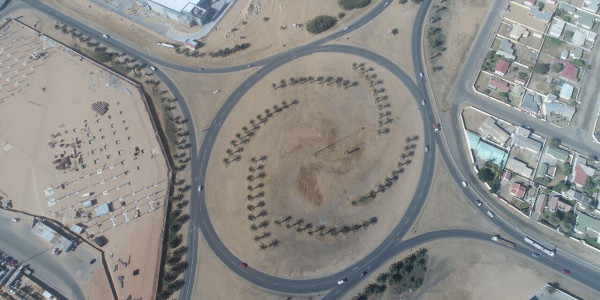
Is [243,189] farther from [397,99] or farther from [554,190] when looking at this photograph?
[554,190]

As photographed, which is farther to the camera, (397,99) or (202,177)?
(397,99)

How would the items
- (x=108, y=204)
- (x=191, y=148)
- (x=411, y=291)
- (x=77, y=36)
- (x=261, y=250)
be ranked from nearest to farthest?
1. (x=411, y=291)
2. (x=261, y=250)
3. (x=108, y=204)
4. (x=191, y=148)
5. (x=77, y=36)

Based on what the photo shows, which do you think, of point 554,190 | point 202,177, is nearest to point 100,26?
point 202,177

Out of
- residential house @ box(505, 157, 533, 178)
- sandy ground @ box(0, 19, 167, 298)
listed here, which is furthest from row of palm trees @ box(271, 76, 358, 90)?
residential house @ box(505, 157, 533, 178)

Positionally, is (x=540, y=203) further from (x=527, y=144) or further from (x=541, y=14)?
(x=541, y=14)

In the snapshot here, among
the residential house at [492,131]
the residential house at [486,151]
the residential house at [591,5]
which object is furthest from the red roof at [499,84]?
the residential house at [591,5]
